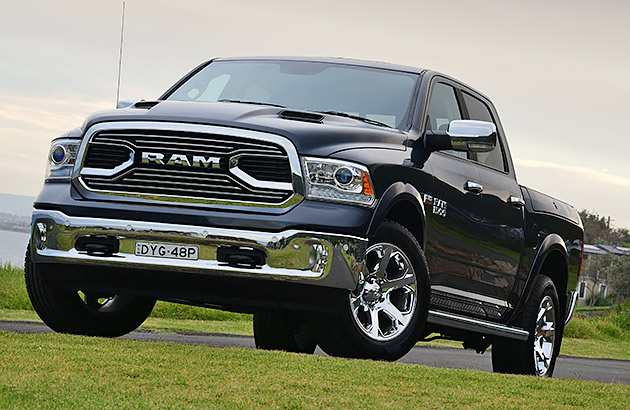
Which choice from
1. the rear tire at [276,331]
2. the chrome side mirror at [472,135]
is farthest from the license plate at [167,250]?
the rear tire at [276,331]

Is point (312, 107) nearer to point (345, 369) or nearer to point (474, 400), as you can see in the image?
point (345, 369)

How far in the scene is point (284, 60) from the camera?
321 inches

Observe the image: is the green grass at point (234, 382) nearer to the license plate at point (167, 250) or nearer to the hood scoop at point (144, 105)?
the license plate at point (167, 250)

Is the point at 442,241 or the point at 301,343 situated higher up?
the point at 442,241

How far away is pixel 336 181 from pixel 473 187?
189cm

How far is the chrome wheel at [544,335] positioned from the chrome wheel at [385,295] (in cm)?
263

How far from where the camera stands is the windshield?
7.46 metres

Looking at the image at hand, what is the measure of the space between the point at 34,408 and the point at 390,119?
3.71 meters

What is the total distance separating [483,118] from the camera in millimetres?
8898

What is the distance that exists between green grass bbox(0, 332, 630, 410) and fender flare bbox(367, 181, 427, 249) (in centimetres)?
83

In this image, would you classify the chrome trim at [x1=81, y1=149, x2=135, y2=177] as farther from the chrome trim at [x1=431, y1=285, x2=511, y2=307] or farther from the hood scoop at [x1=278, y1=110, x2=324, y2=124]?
the chrome trim at [x1=431, y1=285, x2=511, y2=307]

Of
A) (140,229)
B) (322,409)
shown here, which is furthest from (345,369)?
(140,229)

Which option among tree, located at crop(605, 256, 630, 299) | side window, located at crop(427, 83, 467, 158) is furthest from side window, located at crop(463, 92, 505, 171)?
tree, located at crop(605, 256, 630, 299)

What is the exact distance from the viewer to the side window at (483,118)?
8.54 metres
